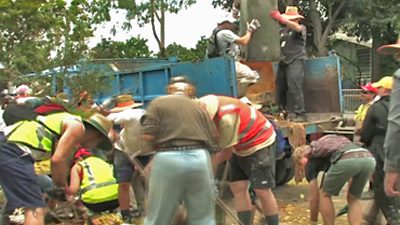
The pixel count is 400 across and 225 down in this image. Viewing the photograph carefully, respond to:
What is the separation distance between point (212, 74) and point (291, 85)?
130 cm

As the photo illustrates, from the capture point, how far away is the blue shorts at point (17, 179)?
214 inches

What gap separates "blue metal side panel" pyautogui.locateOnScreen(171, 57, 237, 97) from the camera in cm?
877

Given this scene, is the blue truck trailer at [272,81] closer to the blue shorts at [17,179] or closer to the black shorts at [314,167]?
the black shorts at [314,167]

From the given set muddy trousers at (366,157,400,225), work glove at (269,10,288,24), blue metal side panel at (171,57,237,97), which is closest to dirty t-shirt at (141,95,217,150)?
muddy trousers at (366,157,400,225)

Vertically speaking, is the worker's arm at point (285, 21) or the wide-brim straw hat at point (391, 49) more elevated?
the worker's arm at point (285, 21)

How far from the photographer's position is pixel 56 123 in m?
5.61

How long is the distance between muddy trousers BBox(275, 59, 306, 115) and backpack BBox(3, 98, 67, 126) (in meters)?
4.49

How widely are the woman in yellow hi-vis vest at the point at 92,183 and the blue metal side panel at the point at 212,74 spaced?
9.12ft

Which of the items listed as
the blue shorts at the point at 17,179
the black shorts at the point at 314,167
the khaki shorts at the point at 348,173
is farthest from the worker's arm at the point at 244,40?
the blue shorts at the point at 17,179

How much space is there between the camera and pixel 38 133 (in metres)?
5.59

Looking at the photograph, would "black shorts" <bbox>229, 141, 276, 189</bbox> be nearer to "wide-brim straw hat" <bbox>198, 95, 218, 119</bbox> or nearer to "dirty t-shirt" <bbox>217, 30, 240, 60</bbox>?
"wide-brim straw hat" <bbox>198, 95, 218, 119</bbox>

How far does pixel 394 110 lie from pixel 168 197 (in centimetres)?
162

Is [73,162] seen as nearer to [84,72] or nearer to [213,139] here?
[213,139]

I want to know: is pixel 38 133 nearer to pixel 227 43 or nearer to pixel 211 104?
pixel 211 104
